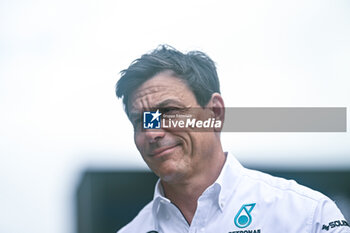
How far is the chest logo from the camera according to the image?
1.45 meters

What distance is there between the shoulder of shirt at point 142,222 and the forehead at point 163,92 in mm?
408

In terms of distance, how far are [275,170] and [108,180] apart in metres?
0.64

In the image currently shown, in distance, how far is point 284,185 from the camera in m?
1.49

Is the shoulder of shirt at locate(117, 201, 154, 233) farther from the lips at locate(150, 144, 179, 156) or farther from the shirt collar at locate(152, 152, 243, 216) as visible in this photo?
the lips at locate(150, 144, 179, 156)

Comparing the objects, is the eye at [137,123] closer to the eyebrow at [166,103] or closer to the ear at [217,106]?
the eyebrow at [166,103]

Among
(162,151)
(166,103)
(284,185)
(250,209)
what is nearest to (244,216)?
(250,209)

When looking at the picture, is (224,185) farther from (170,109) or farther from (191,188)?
(170,109)

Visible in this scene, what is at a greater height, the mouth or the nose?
the nose

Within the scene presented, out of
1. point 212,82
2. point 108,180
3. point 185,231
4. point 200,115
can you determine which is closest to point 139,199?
point 108,180

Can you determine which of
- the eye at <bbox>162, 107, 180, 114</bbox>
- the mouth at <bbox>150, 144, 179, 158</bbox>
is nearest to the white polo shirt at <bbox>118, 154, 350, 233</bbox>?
the mouth at <bbox>150, 144, 179, 158</bbox>

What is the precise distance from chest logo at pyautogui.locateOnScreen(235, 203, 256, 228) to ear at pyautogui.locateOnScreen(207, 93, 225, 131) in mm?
314

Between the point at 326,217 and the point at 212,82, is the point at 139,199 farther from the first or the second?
the point at 326,217

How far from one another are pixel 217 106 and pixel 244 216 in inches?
15.8

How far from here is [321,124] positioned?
165 cm
